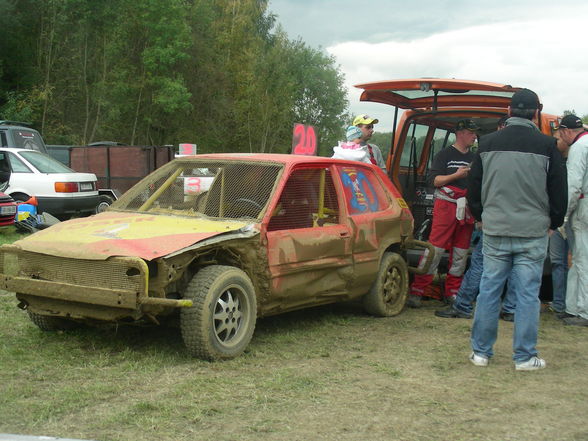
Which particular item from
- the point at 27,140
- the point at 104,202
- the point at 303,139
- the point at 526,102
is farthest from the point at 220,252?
the point at 27,140

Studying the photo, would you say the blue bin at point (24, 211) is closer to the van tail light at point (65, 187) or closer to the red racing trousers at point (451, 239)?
the van tail light at point (65, 187)

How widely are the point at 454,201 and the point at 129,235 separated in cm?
354

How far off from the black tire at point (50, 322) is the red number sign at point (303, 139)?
23.2ft

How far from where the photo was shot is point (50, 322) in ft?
18.6

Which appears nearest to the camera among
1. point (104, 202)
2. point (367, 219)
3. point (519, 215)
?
point (519, 215)

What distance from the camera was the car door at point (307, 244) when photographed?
18.5ft

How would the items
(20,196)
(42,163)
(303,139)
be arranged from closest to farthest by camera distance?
1. (303,139)
2. (20,196)
3. (42,163)

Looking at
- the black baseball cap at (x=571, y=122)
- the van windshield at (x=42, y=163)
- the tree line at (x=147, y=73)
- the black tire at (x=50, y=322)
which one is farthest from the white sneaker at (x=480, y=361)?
the tree line at (x=147, y=73)

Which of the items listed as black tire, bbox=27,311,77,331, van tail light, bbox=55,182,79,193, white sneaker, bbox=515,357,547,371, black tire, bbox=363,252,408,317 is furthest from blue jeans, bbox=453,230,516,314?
van tail light, bbox=55,182,79,193

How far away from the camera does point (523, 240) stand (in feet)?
16.7

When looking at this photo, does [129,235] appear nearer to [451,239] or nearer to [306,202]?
[306,202]

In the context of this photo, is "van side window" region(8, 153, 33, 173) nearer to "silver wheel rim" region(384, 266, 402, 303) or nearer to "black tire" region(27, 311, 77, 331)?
"black tire" region(27, 311, 77, 331)

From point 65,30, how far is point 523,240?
121ft

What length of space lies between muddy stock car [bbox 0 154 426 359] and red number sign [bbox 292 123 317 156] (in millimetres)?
5234
